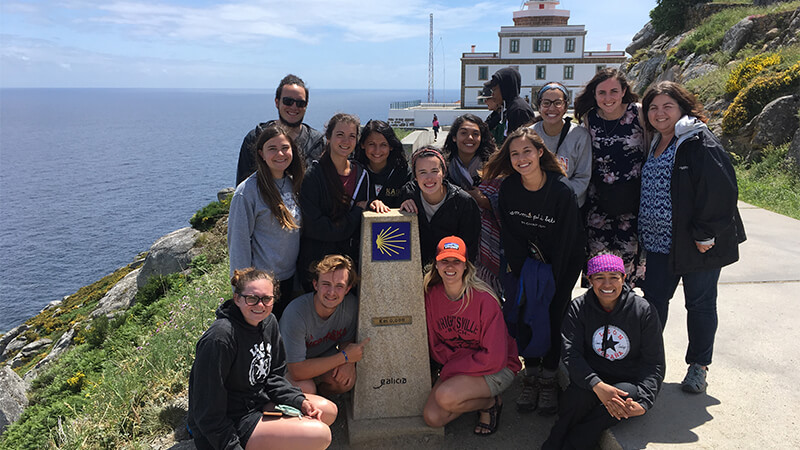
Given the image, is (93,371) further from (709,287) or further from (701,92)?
A: (701,92)

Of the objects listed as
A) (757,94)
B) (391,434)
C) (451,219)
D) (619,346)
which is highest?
(757,94)

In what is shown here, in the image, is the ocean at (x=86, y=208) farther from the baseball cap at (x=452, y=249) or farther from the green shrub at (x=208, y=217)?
the baseball cap at (x=452, y=249)

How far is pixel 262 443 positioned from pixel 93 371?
7272mm

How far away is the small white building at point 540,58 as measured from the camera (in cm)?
4812

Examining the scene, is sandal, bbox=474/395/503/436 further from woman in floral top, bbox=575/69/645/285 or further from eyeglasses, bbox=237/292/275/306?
eyeglasses, bbox=237/292/275/306

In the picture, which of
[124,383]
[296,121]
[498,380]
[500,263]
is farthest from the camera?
[296,121]

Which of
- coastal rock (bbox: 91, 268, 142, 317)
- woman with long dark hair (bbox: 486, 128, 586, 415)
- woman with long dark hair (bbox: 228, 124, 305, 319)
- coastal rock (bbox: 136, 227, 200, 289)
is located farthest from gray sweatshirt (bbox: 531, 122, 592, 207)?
coastal rock (bbox: 91, 268, 142, 317)

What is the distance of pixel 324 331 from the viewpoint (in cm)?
404

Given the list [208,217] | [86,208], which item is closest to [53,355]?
[208,217]

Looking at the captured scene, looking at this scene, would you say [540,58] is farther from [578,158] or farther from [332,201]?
[332,201]

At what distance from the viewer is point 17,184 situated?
5750 centimetres

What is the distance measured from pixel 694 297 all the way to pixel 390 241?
7.26 ft

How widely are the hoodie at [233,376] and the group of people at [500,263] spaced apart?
1 centimetres

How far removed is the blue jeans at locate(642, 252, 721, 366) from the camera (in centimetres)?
385
